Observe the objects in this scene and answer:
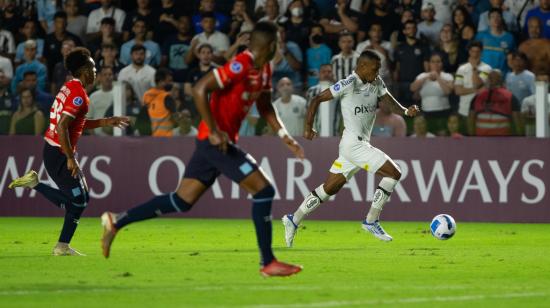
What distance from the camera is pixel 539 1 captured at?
20812 mm

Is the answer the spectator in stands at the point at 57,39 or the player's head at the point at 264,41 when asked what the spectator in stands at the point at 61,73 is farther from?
the player's head at the point at 264,41

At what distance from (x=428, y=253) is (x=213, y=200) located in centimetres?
689

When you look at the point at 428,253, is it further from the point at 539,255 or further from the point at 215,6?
the point at 215,6

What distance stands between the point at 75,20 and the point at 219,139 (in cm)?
1375

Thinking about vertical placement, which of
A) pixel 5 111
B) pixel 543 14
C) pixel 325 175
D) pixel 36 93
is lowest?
pixel 325 175

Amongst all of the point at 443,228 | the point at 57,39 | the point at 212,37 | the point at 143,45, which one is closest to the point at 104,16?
the point at 57,39

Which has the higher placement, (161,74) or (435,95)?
(161,74)

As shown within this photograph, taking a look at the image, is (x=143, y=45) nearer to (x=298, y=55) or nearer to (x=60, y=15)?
(x=60, y=15)

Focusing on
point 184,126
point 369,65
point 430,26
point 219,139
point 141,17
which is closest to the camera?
point 219,139

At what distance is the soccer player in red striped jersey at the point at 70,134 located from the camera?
12102 mm

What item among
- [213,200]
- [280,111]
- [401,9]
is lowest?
[213,200]

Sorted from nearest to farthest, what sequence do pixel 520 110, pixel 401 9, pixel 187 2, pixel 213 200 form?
1. pixel 520 110
2. pixel 213 200
3. pixel 401 9
4. pixel 187 2

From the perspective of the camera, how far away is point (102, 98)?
19.6 metres

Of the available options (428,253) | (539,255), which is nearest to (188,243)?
(428,253)
